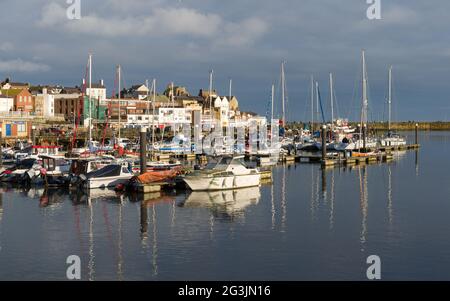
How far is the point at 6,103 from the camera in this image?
357ft

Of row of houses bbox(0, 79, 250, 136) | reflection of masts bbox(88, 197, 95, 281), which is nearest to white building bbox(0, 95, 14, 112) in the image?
row of houses bbox(0, 79, 250, 136)

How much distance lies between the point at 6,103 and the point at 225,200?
80380 millimetres

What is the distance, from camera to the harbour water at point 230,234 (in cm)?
2311

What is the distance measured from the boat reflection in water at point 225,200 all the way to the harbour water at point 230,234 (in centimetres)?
7

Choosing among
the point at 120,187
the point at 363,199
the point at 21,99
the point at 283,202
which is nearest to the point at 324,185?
the point at 363,199

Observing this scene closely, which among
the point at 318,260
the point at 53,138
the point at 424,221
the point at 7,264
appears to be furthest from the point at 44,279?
the point at 53,138

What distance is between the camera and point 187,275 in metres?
22.3

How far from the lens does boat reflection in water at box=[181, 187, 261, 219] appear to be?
1416 inches

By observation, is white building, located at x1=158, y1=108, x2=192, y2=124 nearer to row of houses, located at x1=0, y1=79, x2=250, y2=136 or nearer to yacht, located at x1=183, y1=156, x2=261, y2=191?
row of houses, located at x1=0, y1=79, x2=250, y2=136

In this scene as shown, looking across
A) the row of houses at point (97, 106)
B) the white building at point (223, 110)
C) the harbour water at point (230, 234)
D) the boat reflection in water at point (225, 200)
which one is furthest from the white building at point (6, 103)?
the boat reflection in water at point (225, 200)

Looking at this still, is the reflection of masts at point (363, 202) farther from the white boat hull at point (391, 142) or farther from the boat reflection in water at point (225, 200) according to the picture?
the white boat hull at point (391, 142)

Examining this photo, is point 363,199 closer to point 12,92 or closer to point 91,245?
point 91,245
